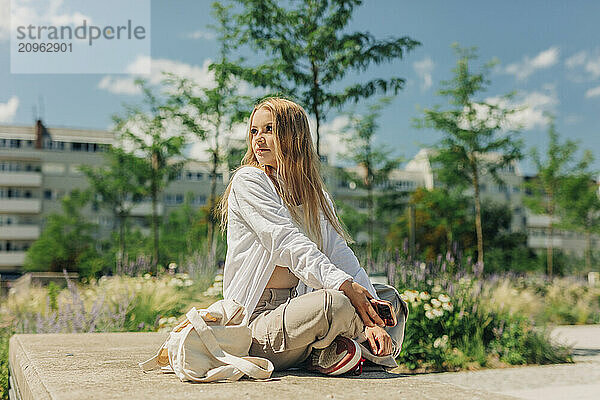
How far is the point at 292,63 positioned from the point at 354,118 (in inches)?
482

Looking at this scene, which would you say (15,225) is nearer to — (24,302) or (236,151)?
(236,151)

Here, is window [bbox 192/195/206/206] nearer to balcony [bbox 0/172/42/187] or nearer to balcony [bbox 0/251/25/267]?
balcony [bbox 0/172/42/187]

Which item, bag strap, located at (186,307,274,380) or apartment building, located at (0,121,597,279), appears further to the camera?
apartment building, located at (0,121,597,279)

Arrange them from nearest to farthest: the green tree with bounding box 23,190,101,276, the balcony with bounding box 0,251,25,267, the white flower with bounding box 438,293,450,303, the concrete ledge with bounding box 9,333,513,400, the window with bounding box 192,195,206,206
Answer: the concrete ledge with bounding box 9,333,513,400, the white flower with bounding box 438,293,450,303, the green tree with bounding box 23,190,101,276, the balcony with bounding box 0,251,25,267, the window with bounding box 192,195,206,206

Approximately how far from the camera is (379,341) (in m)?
2.10

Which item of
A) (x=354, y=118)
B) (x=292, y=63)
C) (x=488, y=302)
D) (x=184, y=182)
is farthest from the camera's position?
(x=184, y=182)

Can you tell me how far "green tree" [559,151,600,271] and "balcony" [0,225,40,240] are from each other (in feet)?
122

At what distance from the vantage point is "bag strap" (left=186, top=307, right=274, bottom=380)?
6.77ft

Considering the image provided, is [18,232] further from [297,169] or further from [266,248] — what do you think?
[266,248]

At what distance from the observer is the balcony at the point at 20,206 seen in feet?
151

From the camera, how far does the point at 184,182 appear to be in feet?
170

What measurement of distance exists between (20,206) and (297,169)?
48787 millimetres

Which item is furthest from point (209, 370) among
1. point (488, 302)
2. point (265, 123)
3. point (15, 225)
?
point (15, 225)

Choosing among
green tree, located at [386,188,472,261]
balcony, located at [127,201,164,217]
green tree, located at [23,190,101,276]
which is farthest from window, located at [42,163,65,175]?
green tree, located at [386,188,472,261]
